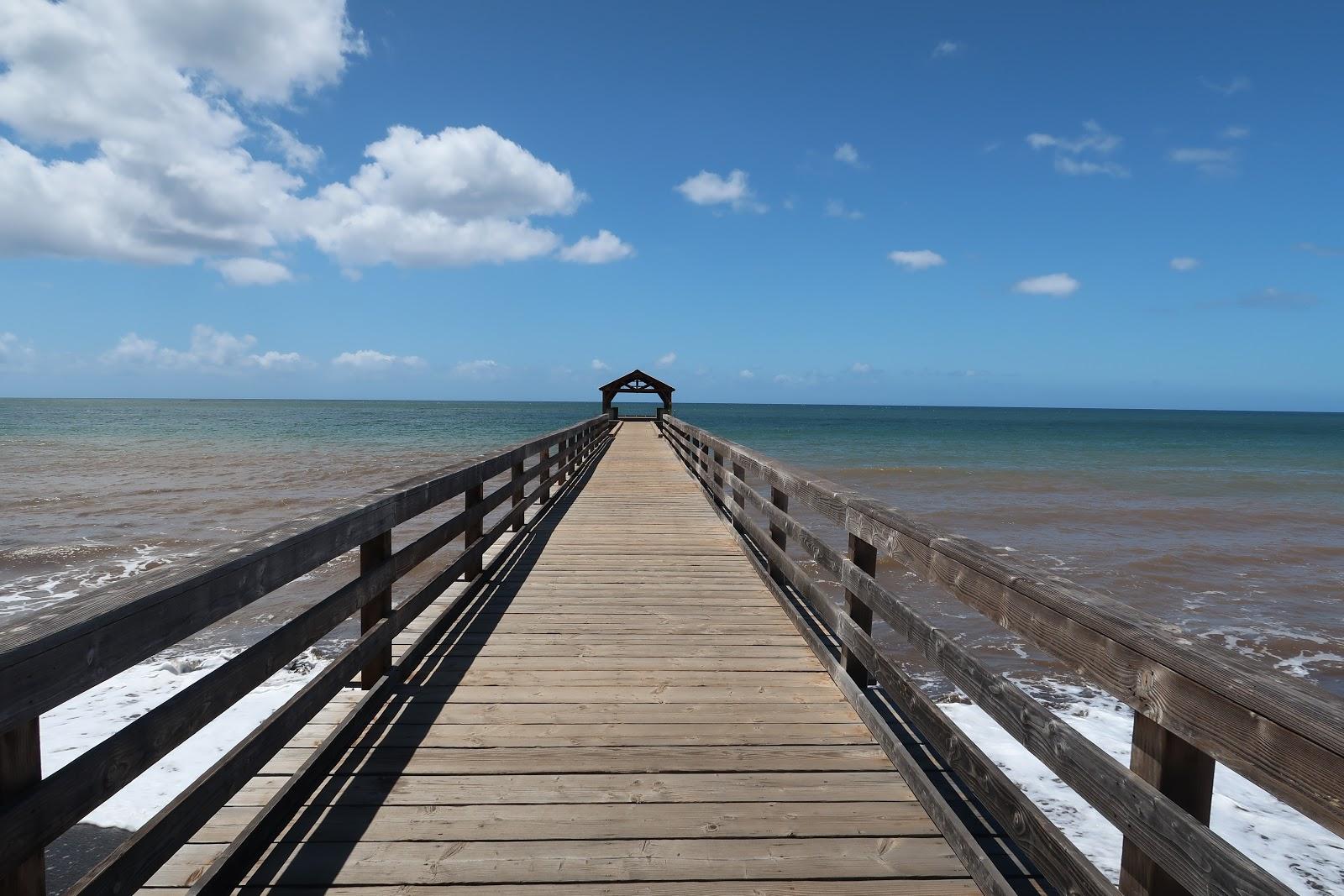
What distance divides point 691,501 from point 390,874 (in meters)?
8.25

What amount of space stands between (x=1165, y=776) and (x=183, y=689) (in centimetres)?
225

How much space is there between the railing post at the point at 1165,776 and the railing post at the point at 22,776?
2.01 m

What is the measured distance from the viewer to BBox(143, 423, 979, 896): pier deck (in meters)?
2.16

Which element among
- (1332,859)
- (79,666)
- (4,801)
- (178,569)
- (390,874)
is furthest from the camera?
(1332,859)

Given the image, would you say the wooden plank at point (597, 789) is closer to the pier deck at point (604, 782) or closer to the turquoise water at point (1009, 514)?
the pier deck at point (604, 782)

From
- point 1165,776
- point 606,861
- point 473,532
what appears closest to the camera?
point 1165,776

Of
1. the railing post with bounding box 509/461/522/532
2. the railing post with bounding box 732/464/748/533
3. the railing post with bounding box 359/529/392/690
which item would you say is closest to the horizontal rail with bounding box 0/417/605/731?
the railing post with bounding box 359/529/392/690

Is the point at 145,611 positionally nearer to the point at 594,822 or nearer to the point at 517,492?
the point at 594,822

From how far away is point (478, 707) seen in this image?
3.31 metres

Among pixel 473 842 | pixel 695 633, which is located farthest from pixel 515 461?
pixel 473 842

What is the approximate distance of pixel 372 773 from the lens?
8.84 ft

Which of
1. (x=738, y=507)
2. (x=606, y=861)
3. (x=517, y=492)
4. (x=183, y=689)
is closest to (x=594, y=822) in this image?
(x=606, y=861)

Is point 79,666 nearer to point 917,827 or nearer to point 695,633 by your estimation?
point 917,827

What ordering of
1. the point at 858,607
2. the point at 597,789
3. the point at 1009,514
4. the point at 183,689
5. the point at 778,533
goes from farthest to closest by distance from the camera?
1. the point at 1009,514
2. the point at 778,533
3. the point at 858,607
4. the point at 597,789
5. the point at 183,689
